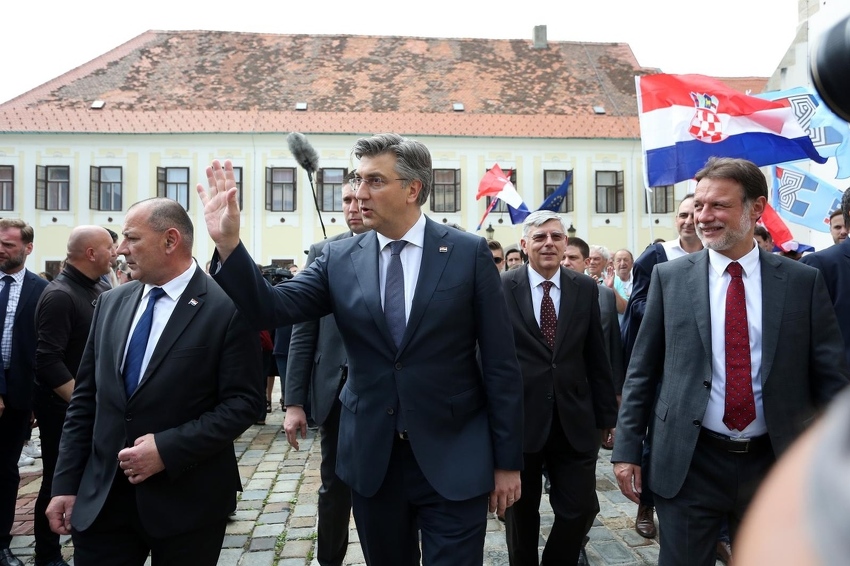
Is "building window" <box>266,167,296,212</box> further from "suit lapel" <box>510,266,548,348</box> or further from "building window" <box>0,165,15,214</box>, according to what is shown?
"suit lapel" <box>510,266,548,348</box>

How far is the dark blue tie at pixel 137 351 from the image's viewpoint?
9.80 ft

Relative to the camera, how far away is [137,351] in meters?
3.02

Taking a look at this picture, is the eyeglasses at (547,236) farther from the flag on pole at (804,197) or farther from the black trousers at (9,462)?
the flag on pole at (804,197)

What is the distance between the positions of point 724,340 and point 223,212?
217cm

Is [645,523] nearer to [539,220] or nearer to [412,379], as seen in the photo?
[539,220]

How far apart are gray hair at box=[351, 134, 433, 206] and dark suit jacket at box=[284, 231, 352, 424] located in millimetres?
1244

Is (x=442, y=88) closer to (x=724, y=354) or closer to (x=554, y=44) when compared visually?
(x=554, y=44)

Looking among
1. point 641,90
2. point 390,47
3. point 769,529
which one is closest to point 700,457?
point 769,529

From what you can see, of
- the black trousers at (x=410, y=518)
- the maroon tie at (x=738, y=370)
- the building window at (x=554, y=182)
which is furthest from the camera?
the building window at (x=554, y=182)

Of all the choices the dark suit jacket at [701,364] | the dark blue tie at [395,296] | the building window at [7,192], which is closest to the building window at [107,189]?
the building window at [7,192]

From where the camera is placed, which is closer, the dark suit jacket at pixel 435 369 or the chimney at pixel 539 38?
the dark suit jacket at pixel 435 369

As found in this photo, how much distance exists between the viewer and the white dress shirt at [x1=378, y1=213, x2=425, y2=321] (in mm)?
2996

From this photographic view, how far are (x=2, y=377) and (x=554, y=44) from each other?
112 ft

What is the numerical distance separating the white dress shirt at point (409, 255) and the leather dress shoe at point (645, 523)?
10.1ft
